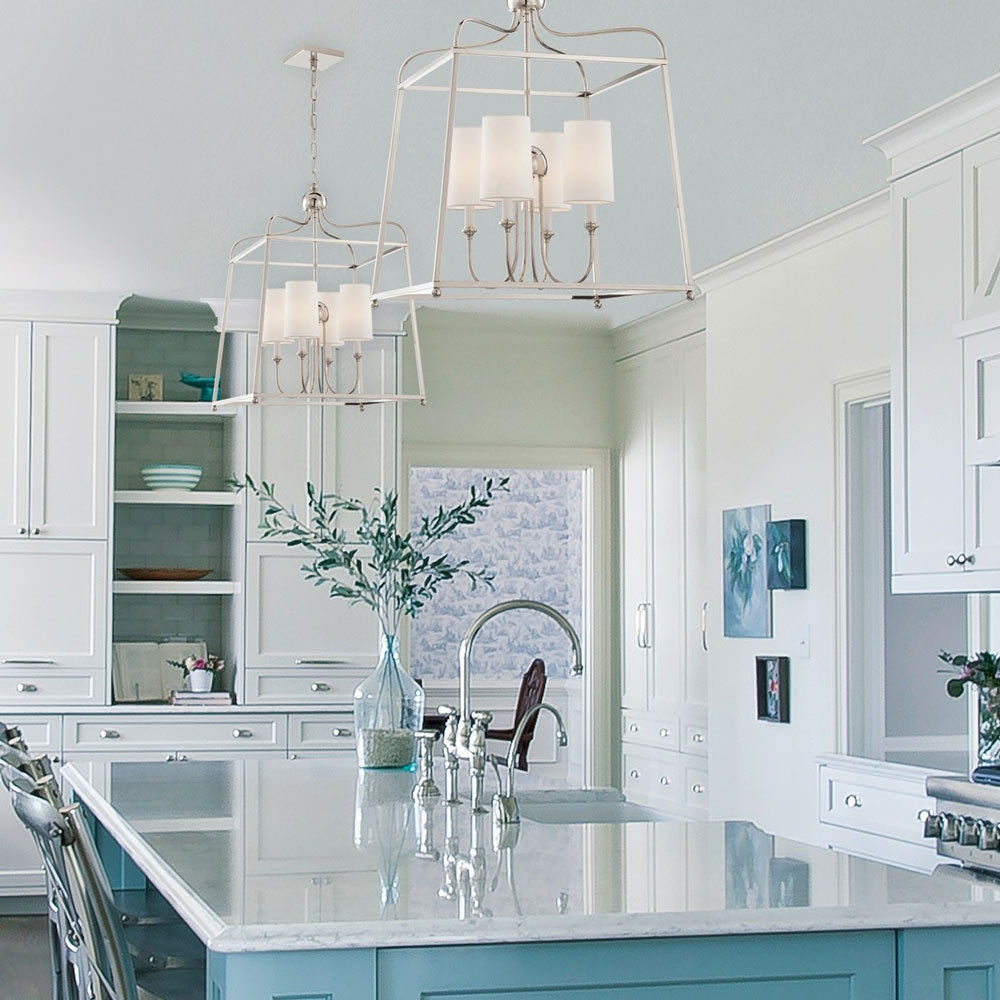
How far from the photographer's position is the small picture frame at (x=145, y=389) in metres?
7.26

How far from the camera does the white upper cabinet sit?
414 centimetres

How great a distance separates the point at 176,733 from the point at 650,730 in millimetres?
2410

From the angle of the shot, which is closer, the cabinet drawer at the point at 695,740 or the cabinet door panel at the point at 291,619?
the cabinet door panel at the point at 291,619

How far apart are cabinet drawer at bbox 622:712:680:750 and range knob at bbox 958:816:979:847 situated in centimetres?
340

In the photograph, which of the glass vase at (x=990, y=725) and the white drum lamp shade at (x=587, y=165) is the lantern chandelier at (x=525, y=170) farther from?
the glass vase at (x=990, y=725)

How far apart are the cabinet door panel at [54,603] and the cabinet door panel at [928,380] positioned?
3.67m

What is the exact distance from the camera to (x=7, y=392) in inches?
267

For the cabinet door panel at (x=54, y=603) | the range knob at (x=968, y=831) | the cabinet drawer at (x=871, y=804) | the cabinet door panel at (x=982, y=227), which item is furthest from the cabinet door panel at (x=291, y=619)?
the cabinet door panel at (x=982, y=227)

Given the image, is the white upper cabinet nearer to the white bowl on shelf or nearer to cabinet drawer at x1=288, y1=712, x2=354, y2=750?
cabinet drawer at x1=288, y1=712, x2=354, y2=750

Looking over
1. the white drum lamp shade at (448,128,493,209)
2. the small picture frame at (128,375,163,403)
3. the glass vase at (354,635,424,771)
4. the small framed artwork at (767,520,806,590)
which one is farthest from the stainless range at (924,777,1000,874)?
the small picture frame at (128,375,163,403)

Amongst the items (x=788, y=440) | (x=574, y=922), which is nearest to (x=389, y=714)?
(x=574, y=922)

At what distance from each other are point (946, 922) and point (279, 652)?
201 inches

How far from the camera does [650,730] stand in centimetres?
789

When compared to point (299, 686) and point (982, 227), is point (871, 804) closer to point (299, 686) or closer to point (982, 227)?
point (982, 227)
